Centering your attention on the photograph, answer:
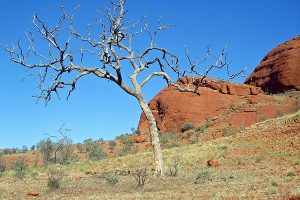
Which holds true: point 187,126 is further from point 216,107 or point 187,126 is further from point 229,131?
point 229,131

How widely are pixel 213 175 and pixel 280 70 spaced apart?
172 feet

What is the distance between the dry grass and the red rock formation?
35.8m

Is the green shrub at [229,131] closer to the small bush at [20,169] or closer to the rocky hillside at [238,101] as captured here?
the rocky hillside at [238,101]

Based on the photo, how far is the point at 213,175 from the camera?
14.9m

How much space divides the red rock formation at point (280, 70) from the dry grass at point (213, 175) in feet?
117

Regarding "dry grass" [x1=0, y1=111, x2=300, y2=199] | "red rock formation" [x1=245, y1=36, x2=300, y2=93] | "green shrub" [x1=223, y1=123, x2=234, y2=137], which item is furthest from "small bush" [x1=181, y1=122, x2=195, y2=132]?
"dry grass" [x1=0, y1=111, x2=300, y2=199]

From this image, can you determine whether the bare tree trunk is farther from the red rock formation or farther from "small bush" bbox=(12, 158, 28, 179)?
the red rock formation

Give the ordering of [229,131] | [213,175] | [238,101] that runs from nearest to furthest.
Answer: [213,175]
[229,131]
[238,101]

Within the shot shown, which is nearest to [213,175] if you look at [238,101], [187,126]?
[187,126]

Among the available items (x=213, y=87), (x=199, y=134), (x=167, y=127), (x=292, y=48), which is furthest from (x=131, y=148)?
(x=292, y=48)

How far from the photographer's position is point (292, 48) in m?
65.8

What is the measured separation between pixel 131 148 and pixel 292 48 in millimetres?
35042

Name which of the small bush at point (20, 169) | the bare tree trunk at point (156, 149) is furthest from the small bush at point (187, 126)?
the bare tree trunk at point (156, 149)

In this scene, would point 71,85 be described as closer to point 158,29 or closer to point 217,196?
point 158,29
